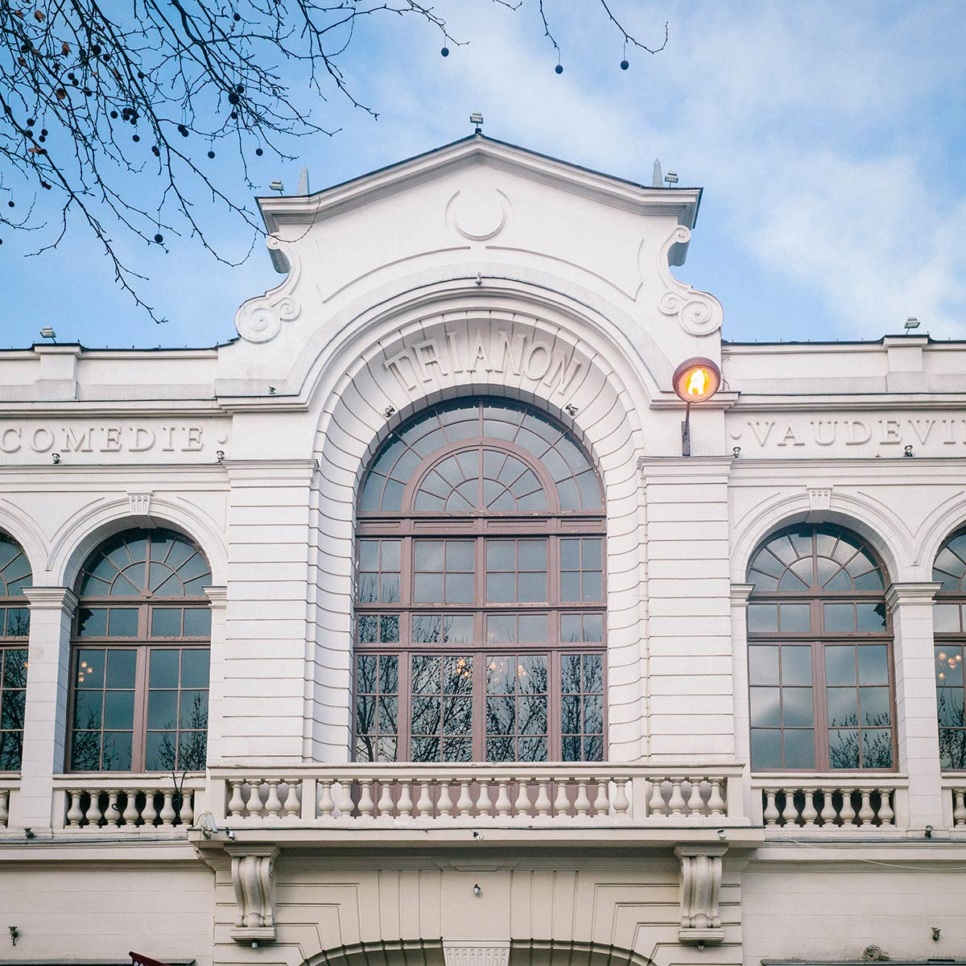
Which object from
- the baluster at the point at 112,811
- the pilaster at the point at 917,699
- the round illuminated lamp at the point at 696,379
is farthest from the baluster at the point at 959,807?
the baluster at the point at 112,811

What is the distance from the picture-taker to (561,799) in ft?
75.4

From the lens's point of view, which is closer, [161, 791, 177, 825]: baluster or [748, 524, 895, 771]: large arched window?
[161, 791, 177, 825]: baluster

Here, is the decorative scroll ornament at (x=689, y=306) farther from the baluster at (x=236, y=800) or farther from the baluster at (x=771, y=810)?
the baluster at (x=236, y=800)

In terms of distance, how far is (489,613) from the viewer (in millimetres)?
25078

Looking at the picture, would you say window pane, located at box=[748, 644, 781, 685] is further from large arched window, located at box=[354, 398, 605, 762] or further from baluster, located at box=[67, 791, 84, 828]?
baluster, located at box=[67, 791, 84, 828]

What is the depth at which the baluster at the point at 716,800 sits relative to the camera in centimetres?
2264

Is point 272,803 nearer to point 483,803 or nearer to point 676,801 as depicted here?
point 483,803

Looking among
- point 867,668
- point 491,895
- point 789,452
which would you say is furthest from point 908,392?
point 491,895

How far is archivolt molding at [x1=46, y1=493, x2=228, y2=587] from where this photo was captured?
24906mm

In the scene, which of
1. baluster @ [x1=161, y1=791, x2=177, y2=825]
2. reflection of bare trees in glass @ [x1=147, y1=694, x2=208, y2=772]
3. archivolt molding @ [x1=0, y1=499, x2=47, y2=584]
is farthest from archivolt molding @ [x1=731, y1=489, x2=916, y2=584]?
archivolt molding @ [x1=0, y1=499, x2=47, y2=584]

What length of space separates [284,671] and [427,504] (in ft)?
10.4

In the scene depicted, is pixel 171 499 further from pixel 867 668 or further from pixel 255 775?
pixel 867 668

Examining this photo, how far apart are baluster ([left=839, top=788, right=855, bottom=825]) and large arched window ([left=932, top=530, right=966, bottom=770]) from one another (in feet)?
4.53

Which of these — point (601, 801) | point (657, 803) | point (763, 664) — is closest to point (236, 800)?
point (601, 801)
